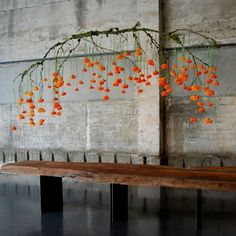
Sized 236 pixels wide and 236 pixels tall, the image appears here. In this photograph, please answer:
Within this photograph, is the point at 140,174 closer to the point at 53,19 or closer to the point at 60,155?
the point at 60,155

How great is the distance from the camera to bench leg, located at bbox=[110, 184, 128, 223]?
4312 mm

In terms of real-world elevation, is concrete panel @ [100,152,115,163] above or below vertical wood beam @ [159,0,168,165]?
below

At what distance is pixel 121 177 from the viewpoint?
371 cm

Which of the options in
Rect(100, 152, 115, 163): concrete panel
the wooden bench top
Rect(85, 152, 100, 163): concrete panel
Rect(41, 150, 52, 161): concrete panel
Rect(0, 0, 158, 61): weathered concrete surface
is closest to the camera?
the wooden bench top

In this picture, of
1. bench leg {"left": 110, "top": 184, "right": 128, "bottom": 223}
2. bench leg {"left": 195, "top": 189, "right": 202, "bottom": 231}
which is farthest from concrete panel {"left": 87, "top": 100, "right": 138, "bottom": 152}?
bench leg {"left": 195, "top": 189, "right": 202, "bottom": 231}

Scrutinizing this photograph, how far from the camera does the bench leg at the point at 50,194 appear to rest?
477 centimetres

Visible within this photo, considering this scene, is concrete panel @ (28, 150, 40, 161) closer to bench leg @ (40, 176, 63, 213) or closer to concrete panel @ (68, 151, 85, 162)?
concrete panel @ (68, 151, 85, 162)

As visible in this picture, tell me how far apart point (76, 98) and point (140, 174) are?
406 cm

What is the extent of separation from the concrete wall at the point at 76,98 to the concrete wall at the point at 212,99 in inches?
14.2

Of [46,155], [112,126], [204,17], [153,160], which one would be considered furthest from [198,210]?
[46,155]

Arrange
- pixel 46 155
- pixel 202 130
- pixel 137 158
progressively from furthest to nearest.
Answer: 1. pixel 46 155
2. pixel 137 158
3. pixel 202 130

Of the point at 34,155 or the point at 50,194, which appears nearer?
the point at 50,194

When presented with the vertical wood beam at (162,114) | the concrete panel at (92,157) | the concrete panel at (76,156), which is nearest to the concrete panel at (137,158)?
the vertical wood beam at (162,114)

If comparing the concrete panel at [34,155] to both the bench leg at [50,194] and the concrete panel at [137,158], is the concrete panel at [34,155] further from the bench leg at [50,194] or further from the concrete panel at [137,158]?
the bench leg at [50,194]
